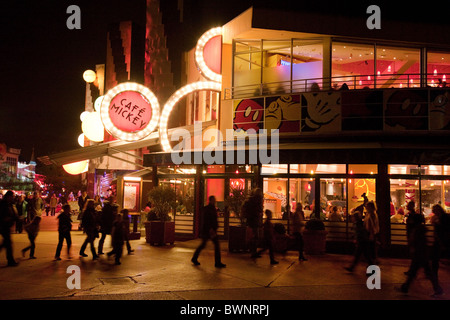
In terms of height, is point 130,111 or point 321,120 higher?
point 130,111

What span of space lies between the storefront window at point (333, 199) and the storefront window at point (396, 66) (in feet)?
13.7

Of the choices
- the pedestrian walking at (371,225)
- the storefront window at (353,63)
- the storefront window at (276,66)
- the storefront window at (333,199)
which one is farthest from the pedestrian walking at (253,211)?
the storefront window at (353,63)

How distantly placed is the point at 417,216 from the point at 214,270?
185 inches

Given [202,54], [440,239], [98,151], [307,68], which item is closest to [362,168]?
[307,68]

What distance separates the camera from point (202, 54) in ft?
54.8

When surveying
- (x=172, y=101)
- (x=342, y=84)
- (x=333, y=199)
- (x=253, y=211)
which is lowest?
(x=253, y=211)

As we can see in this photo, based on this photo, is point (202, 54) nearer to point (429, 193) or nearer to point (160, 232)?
point (160, 232)

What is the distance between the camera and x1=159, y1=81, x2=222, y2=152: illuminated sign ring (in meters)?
16.6

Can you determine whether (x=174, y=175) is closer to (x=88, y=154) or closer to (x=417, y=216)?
(x=88, y=154)

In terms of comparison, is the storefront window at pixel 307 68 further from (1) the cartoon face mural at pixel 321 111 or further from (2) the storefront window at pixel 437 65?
(2) the storefront window at pixel 437 65

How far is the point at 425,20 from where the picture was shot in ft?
49.8

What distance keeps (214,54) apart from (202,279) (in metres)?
10.3

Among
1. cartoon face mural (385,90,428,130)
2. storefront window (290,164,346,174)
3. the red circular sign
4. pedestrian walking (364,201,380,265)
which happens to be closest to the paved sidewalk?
pedestrian walking (364,201,380,265)

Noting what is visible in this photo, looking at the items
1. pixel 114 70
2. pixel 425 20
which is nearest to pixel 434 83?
pixel 425 20
